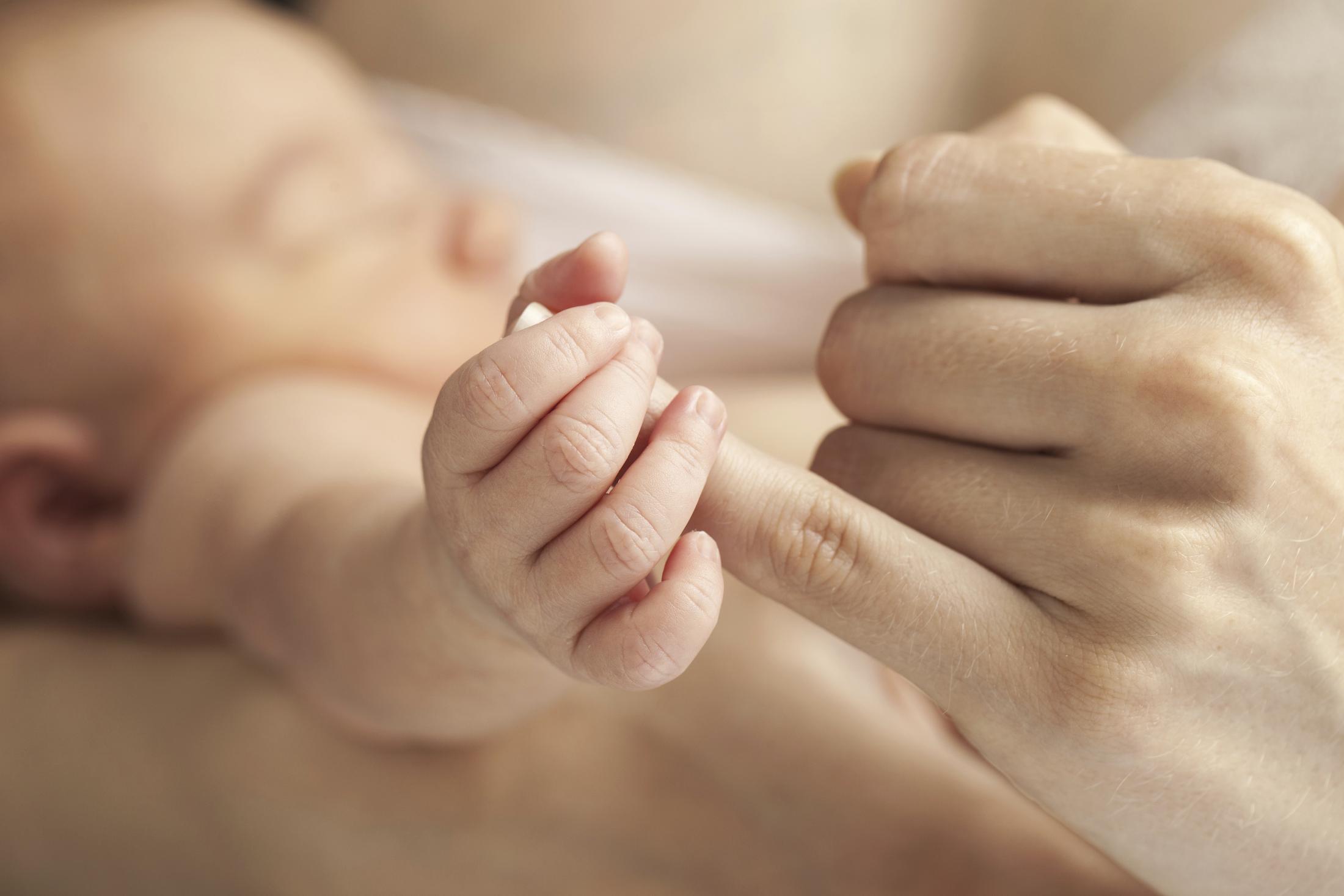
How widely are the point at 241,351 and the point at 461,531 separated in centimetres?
54

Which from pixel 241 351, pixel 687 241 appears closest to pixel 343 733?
pixel 241 351

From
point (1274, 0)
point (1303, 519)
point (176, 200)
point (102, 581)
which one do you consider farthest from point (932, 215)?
point (102, 581)

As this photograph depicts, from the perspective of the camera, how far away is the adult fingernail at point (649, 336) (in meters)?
0.40

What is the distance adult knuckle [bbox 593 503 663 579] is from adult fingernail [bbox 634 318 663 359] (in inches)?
2.8

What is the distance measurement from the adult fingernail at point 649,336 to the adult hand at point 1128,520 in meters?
0.08

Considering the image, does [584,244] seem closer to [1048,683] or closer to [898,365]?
[898,365]

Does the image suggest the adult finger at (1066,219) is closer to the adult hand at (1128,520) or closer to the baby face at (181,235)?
the adult hand at (1128,520)

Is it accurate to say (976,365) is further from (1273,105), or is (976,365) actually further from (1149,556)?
(1273,105)

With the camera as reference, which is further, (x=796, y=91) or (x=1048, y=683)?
(x=796, y=91)

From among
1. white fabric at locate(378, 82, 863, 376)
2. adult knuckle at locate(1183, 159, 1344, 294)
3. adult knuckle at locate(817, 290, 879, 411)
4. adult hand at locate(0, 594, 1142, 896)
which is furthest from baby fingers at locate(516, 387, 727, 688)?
white fabric at locate(378, 82, 863, 376)

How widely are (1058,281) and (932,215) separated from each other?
0.20 feet

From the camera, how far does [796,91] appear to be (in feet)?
3.70

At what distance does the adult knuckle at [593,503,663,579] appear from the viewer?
367mm

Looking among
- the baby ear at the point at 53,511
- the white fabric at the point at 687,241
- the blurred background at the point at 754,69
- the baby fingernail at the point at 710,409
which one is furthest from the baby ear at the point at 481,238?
the baby fingernail at the point at 710,409
